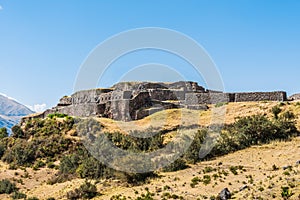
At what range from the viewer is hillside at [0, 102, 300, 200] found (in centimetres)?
1912

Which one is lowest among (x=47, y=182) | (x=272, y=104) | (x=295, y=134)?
(x=47, y=182)

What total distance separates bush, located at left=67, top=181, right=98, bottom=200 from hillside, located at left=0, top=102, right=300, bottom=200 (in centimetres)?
14

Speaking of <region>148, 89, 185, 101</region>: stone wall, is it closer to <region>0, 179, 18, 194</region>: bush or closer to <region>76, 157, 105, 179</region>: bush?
<region>76, 157, 105, 179</region>: bush

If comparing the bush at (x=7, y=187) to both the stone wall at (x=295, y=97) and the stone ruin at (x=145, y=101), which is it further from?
the stone wall at (x=295, y=97)

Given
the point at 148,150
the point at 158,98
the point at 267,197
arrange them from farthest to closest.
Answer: the point at 158,98 → the point at 148,150 → the point at 267,197

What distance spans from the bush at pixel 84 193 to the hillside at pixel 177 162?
0.14 metres

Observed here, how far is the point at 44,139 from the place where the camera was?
1463 inches

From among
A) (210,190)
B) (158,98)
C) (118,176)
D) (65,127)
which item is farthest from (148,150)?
(158,98)

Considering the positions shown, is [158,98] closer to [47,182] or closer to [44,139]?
[44,139]

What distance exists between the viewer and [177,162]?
25500 millimetres

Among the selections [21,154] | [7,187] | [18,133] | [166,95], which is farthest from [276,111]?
[18,133]

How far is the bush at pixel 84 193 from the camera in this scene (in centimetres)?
2164

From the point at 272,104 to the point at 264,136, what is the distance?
8.10 meters

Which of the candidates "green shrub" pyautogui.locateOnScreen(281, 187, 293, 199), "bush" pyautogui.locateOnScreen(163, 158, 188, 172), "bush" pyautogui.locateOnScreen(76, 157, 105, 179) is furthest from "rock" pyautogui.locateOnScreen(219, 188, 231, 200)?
"bush" pyautogui.locateOnScreen(76, 157, 105, 179)
